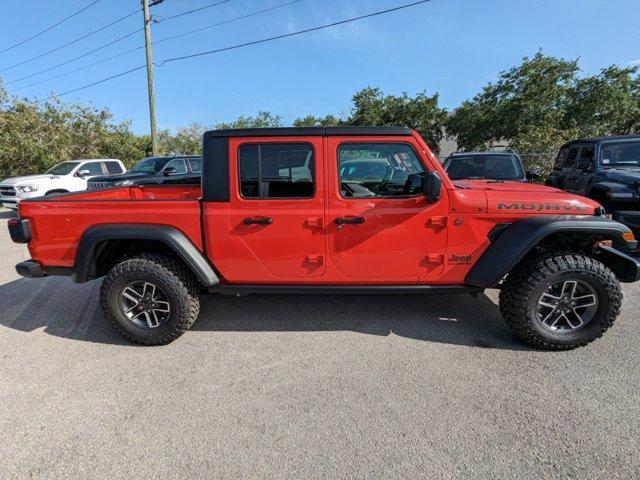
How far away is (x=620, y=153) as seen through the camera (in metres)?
6.40

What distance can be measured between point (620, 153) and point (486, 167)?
2.09 metres

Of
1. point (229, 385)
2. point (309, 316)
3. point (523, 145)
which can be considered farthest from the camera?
point (523, 145)

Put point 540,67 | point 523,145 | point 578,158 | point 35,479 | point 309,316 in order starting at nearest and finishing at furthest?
point 35,479
point 309,316
point 578,158
point 523,145
point 540,67

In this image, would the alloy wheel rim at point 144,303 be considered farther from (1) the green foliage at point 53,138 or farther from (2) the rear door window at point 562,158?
(1) the green foliage at point 53,138

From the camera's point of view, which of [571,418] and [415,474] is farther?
[571,418]

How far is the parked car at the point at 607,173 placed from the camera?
Result: 209 inches

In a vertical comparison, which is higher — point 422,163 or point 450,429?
point 422,163

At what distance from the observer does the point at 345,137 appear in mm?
3066

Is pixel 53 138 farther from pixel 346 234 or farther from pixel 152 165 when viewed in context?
pixel 346 234

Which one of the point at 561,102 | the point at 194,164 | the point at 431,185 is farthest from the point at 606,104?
the point at 431,185

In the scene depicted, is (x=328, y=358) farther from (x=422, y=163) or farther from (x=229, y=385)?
(x=422, y=163)

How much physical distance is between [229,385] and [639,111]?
2456cm

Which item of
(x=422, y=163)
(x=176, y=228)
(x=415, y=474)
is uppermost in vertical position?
(x=422, y=163)

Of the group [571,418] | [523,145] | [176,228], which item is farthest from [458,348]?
[523,145]
